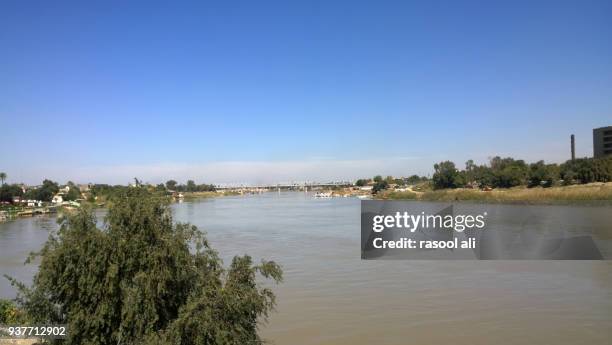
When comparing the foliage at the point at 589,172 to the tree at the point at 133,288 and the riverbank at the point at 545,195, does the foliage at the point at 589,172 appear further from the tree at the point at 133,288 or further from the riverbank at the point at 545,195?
the tree at the point at 133,288

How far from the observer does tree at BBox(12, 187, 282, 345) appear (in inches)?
263

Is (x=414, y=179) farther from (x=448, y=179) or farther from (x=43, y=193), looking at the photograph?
(x=43, y=193)

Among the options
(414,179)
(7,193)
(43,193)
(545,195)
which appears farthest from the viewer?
(414,179)

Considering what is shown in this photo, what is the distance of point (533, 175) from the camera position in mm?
80000

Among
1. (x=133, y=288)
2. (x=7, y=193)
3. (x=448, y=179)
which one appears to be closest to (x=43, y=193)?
(x=7, y=193)

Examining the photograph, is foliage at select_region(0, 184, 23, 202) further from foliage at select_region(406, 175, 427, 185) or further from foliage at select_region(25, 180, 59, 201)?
foliage at select_region(406, 175, 427, 185)

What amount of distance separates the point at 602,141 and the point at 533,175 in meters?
40.9

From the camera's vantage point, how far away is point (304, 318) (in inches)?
569

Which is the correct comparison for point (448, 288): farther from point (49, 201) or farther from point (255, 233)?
point (49, 201)

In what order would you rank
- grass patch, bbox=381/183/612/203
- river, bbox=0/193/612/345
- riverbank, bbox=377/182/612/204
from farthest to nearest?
grass patch, bbox=381/183/612/203, riverbank, bbox=377/182/612/204, river, bbox=0/193/612/345

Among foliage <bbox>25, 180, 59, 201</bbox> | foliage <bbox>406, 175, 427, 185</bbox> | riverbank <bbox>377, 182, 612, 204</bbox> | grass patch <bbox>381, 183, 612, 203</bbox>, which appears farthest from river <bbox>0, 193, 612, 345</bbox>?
foliage <bbox>406, 175, 427, 185</bbox>

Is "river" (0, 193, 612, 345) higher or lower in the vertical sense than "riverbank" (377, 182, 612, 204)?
lower

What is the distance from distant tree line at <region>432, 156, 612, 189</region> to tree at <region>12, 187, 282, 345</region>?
73855 millimetres

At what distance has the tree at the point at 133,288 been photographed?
669 centimetres
